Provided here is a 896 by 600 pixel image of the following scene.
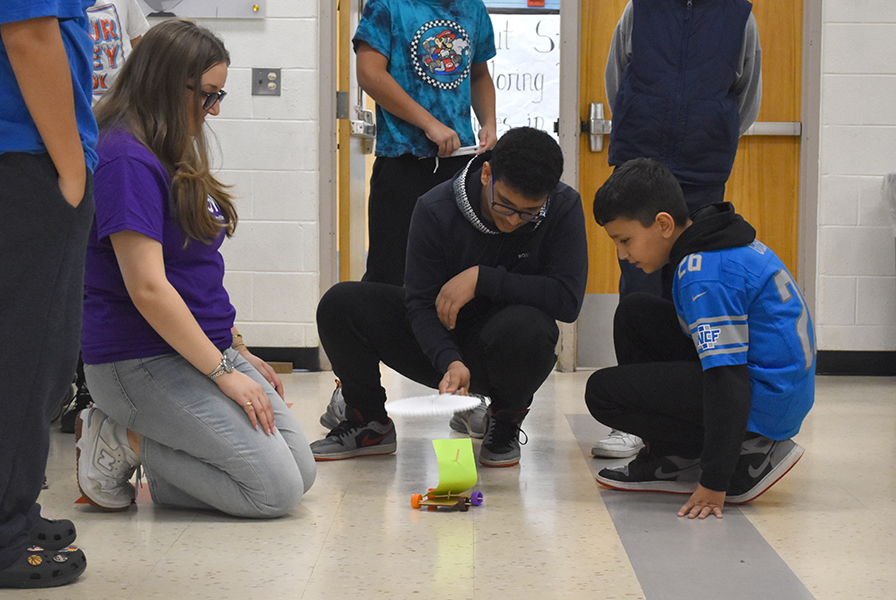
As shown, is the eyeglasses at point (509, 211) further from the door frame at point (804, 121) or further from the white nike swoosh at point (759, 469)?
the door frame at point (804, 121)

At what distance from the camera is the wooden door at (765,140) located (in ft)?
11.7

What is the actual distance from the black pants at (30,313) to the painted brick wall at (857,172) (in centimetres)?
304

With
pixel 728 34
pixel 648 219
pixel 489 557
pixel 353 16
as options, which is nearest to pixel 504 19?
pixel 353 16

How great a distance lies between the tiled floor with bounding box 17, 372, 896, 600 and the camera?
135cm

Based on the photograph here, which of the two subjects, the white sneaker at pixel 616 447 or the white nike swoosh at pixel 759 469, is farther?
the white sneaker at pixel 616 447

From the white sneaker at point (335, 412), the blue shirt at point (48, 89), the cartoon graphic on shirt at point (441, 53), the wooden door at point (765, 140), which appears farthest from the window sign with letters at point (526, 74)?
the blue shirt at point (48, 89)

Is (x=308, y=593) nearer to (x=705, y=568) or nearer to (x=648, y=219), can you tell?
(x=705, y=568)

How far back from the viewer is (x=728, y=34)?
7.43 feet

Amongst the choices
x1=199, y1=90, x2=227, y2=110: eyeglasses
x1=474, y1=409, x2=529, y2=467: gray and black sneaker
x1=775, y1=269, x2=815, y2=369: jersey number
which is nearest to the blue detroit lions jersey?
x1=775, y1=269, x2=815, y2=369: jersey number

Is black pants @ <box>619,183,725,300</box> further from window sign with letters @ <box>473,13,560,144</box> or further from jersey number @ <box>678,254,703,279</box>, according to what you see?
window sign with letters @ <box>473,13,560,144</box>

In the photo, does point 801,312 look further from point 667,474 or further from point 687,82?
point 687,82

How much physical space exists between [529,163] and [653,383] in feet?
1.71

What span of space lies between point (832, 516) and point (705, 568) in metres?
0.45

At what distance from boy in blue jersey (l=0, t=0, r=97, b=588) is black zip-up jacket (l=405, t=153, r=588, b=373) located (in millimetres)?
897
